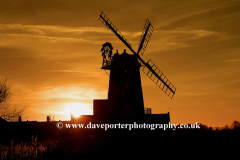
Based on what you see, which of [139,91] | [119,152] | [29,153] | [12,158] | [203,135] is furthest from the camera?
[139,91]

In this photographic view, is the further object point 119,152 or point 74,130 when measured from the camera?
point 74,130

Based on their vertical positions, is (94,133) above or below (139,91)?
below

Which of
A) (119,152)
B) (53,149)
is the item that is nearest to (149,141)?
(119,152)

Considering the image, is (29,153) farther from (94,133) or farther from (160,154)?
(94,133)

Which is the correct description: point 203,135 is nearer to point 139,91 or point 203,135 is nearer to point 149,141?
point 149,141

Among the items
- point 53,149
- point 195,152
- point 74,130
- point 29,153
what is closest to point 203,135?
point 195,152

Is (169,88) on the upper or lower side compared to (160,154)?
upper

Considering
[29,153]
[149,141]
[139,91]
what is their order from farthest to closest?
[139,91], [149,141], [29,153]

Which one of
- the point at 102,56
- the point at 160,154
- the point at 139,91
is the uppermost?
the point at 102,56

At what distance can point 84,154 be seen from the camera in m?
19.0

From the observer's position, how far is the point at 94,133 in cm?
3603

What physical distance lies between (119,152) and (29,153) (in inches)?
256

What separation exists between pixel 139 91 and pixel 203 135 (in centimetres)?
1217

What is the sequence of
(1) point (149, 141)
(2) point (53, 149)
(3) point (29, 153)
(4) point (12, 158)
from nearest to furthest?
(4) point (12, 158) < (3) point (29, 153) < (2) point (53, 149) < (1) point (149, 141)
